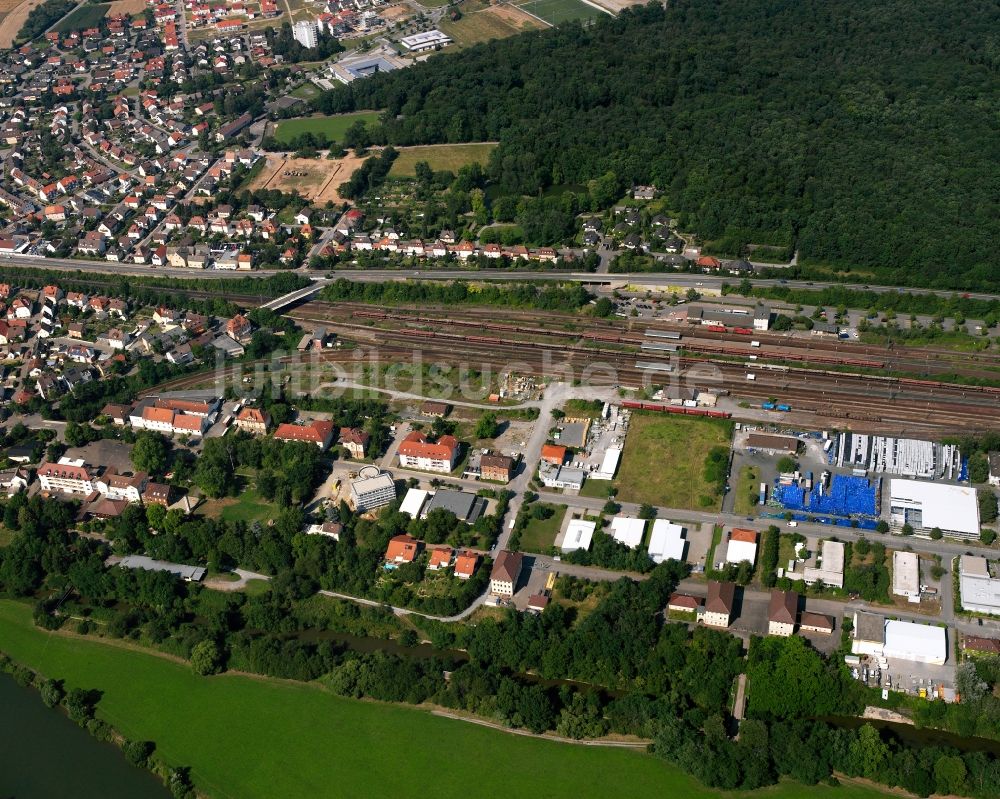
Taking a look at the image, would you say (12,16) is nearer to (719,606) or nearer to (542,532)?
(542,532)

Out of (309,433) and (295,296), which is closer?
(309,433)

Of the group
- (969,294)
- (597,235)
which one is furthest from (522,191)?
(969,294)

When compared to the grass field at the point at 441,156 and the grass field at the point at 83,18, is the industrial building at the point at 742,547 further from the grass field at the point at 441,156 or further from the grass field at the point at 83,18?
the grass field at the point at 83,18

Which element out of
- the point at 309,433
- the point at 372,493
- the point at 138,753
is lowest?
the point at 138,753

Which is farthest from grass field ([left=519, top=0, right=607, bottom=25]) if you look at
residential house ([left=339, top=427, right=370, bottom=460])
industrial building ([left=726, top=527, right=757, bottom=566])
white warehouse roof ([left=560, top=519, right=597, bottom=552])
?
industrial building ([left=726, top=527, right=757, bottom=566])

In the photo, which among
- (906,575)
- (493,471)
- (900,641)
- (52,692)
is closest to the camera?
(900,641)

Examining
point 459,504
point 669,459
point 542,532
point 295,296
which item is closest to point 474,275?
point 295,296

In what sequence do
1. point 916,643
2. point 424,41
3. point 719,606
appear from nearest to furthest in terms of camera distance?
point 916,643 → point 719,606 → point 424,41
